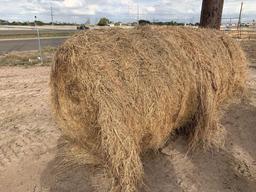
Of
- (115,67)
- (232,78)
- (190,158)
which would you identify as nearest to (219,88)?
(232,78)

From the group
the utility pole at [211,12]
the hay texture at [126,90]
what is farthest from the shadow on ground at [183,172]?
the utility pole at [211,12]

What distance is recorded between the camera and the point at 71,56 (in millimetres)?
3521

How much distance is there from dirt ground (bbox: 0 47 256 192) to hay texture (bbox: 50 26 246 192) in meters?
0.36

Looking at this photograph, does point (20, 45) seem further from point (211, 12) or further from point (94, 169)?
point (94, 169)

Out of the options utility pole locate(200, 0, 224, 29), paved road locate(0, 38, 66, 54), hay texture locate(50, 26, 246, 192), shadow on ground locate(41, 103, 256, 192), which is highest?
utility pole locate(200, 0, 224, 29)

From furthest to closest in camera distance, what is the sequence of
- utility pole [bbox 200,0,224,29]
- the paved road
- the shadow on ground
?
the paved road
utility pole [bbox 200,0,224,29]
the shadow on ground

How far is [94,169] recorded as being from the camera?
162 inches

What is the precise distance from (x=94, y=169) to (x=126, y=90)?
137 cm

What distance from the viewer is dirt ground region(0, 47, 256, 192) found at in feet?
12.8

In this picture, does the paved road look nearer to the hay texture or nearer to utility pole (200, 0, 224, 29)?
utility pole (200, 0, 224, 29)

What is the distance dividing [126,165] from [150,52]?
145 centimetres

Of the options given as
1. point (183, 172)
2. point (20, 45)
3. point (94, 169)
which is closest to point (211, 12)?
point (183, 172)

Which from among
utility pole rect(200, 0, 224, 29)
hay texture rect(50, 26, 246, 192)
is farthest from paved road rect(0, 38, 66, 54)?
hay texture rect(50, 26, 246, 192)

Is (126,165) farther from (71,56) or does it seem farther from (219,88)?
(219,88)
